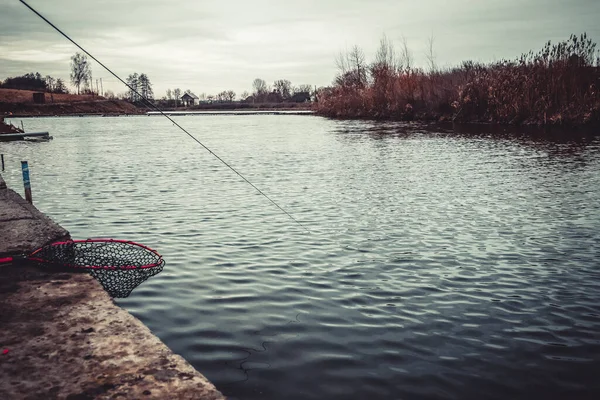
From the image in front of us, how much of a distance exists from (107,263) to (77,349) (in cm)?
252

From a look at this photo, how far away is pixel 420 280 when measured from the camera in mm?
6023

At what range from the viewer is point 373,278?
6.12 metres

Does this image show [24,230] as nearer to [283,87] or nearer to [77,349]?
[77,349]

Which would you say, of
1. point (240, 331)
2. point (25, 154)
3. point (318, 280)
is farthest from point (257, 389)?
point (25, 154)

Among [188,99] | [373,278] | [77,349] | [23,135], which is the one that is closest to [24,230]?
[77,349]

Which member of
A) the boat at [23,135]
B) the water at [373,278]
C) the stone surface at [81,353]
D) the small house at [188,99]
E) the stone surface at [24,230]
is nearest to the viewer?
the stone surface at [81,353]

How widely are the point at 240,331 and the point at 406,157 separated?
602 inches

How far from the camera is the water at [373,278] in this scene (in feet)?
12.9

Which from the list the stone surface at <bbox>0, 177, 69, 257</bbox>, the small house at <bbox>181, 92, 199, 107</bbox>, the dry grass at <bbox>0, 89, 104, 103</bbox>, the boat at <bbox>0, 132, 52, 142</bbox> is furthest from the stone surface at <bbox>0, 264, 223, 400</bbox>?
the small house at <bbox>181, 92, 199, 107</bbox>

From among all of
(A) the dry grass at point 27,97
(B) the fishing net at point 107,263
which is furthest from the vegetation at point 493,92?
(A) the dry grass at point 27,97

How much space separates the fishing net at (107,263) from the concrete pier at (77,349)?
318 mm

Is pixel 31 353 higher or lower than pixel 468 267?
higher

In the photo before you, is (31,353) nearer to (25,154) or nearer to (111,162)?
(111,162)

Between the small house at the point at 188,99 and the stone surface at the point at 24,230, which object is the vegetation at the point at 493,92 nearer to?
the stone surface at the point at 24,230
